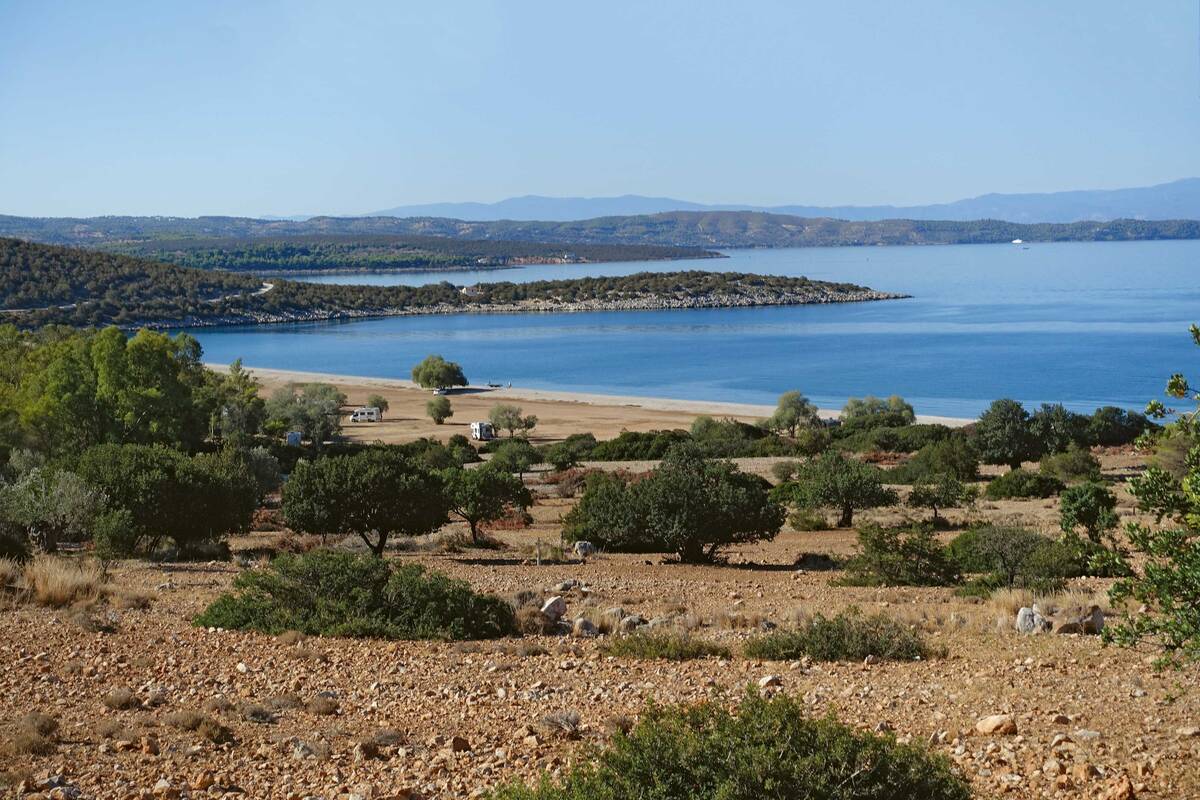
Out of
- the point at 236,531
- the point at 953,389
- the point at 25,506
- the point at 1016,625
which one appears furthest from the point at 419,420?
the point at 1016,625

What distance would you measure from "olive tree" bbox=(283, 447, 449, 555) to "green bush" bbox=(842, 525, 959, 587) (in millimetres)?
7400

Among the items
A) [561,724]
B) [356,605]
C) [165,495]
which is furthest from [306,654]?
[165,495]

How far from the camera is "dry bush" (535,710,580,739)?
26.1ft

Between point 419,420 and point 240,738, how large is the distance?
186ft

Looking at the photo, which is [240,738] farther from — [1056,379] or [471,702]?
[1056,379]

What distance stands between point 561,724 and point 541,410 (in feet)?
200

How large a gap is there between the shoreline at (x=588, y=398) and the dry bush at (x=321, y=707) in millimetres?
52813

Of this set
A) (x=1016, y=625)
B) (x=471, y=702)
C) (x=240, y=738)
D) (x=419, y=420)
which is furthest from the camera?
(x=419, y=420)

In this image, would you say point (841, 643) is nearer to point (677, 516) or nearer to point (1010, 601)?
point (1010, 601)

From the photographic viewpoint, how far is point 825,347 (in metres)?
111

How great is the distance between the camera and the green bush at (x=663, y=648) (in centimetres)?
1062

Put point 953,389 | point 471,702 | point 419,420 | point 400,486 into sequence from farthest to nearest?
point 953,389
point 419,420
point 400,486
point 471,702

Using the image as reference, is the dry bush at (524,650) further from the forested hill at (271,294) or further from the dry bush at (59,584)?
the forested hill at (271,294)

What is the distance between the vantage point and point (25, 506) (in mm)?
18094
